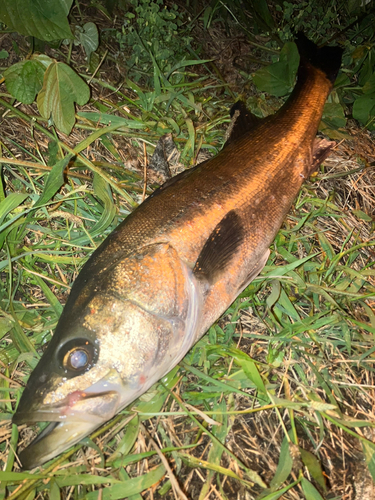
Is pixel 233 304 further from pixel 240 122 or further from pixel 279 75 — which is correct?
pixel 279 75

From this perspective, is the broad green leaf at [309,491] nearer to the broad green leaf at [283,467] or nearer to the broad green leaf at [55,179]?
the broad green leaf at [283,467]

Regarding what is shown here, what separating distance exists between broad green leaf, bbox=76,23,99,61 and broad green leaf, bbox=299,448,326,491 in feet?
12.2

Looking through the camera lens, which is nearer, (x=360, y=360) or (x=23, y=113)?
(x=360, y=360)

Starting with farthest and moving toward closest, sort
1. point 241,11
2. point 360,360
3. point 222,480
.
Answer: point 241,11 → point 360,360 → point 222,480

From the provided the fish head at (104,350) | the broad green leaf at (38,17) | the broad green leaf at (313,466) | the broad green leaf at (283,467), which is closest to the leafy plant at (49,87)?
the broad green leaf at (38,17)

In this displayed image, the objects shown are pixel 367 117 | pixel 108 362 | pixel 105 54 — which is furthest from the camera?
pixel 367 117

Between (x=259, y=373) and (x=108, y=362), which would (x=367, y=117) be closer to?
(x=259, y=373)

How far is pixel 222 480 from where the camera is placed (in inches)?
87.1

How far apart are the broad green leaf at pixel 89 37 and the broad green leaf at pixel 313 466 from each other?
3704 mm

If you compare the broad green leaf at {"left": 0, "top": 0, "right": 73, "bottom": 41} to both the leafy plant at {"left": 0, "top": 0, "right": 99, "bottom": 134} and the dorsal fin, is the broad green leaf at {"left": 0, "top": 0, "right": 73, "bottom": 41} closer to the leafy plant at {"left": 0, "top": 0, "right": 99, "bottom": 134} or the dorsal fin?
the leafy plant at {"left": 0, "top": 0, "right": 99, "bottom": 134}

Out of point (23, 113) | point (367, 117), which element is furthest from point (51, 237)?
point (367, 117)

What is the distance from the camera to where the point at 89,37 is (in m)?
3.05

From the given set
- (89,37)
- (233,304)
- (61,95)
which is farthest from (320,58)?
(233,304)

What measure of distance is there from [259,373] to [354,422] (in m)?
0.72
